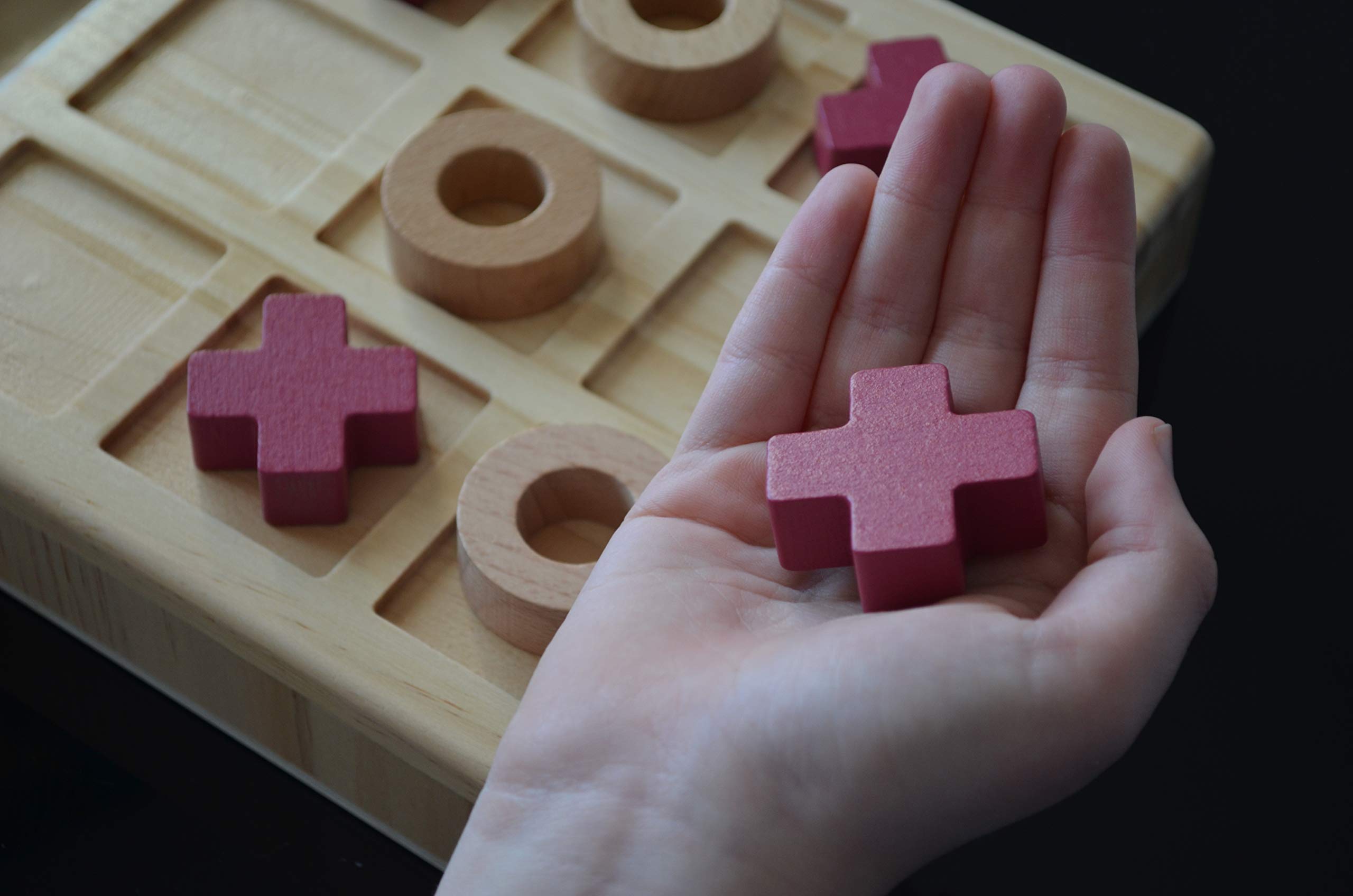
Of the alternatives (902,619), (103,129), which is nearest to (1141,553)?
(902,619)

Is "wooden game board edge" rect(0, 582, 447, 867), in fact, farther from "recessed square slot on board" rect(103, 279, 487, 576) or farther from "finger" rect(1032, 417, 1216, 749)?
"finger" rect(1032, 417, 1216, 749)

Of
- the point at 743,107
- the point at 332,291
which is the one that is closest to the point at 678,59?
the point at 743,107

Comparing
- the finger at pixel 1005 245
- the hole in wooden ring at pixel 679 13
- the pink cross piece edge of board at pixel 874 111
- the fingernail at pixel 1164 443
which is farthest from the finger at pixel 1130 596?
the hole in wooden ring at pixel 679 13

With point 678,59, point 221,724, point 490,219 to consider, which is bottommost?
point 221,724

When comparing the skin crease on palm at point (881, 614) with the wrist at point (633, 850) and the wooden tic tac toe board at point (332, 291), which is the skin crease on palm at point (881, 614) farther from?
the wooden tic tac toe board at point (332, 291)

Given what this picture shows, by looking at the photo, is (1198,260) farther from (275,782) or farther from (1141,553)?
(275,782)

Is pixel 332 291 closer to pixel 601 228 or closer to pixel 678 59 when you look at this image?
pixel 601 228

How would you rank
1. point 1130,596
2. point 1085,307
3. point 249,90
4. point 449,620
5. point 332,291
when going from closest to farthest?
point 1130,596, point 1085,307, point 449,620, point 332,291, point 249,90

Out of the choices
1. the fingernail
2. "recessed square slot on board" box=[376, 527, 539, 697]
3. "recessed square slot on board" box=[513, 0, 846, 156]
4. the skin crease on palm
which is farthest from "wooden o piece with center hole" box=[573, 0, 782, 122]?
the fingernail

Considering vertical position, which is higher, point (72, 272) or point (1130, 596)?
point (1130, 596)
